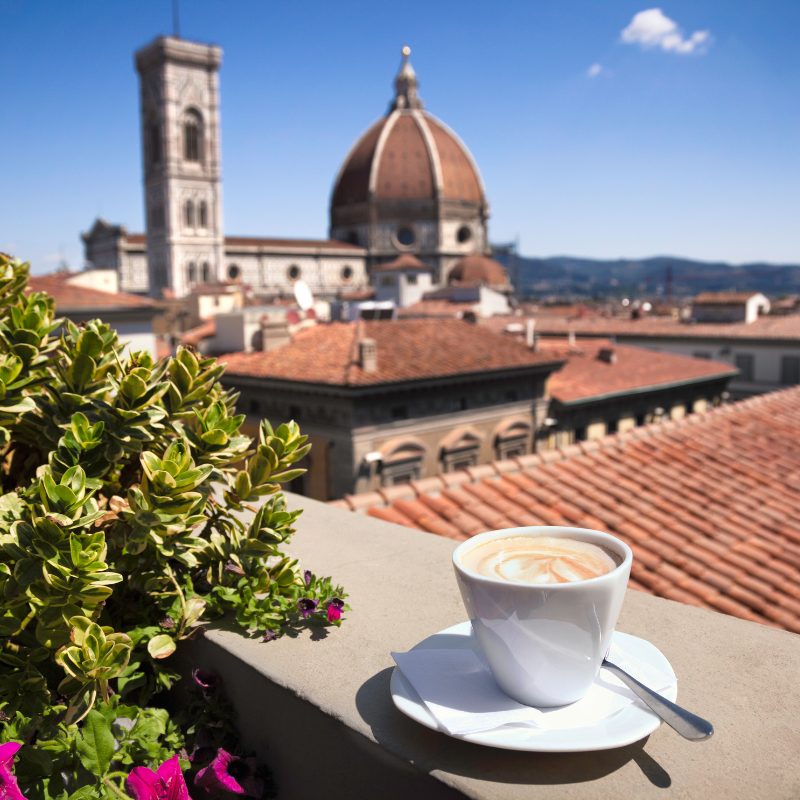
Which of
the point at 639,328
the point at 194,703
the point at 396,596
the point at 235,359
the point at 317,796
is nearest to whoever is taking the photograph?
the point at 317,796

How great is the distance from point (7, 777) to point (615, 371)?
25.2 meters

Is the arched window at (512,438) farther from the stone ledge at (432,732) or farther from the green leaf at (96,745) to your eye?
the green leaf at (96,745)

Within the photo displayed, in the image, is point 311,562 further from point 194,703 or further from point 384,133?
point 384,133

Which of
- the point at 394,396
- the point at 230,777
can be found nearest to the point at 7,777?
the point at 230,777

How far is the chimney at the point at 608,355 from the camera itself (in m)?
26.4

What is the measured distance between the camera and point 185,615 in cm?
181

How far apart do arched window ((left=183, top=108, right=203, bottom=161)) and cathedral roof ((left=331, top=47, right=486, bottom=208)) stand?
16502mm

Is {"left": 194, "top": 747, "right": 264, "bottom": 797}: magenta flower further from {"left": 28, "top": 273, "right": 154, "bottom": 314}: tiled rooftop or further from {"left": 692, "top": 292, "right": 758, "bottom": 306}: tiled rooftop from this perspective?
{"left": 692, "top": 292, "right": 758, "bottom": 306}: tiled rooftop

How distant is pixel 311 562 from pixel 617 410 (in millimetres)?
22882

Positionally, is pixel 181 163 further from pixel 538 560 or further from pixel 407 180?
pixel 538 560

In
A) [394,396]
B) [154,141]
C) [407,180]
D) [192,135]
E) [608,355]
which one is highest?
[192,135]

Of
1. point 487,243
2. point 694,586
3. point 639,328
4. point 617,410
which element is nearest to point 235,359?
point 617,410

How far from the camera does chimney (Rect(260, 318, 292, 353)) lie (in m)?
20.7

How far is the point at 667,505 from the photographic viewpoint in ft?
18.8
